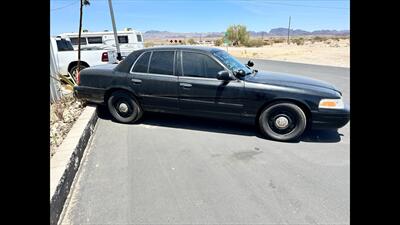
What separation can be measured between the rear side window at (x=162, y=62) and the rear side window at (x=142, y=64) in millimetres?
108

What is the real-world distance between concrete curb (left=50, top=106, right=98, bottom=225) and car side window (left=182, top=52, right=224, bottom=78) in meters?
2.02

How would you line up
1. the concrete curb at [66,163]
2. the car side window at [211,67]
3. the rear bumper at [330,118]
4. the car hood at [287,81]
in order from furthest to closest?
the car side window at [211,67] < the car hood at [287,81] < the rear bumper at [330,118] < the concrete curb at [66,163]

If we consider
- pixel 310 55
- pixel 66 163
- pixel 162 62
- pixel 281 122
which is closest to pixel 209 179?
pixel 66 163

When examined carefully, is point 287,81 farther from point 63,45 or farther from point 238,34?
point 238,34

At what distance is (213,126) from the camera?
595 centimetres

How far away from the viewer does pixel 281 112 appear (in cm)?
510

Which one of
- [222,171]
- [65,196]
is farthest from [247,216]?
[65,196]

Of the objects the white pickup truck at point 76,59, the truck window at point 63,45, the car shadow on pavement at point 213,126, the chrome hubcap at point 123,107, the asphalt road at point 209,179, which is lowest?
the asphalt road at point 209,179

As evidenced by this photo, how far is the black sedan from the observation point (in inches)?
196

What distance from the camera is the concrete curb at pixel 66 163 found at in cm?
279

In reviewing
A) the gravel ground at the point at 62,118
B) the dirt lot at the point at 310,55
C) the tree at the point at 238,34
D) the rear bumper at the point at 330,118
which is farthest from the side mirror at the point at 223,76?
the tree at the point at 238,34

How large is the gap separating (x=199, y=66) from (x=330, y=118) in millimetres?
2379

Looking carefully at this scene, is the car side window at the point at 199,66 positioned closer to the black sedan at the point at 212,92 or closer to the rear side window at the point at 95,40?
the black sedan at the point at 212,92
